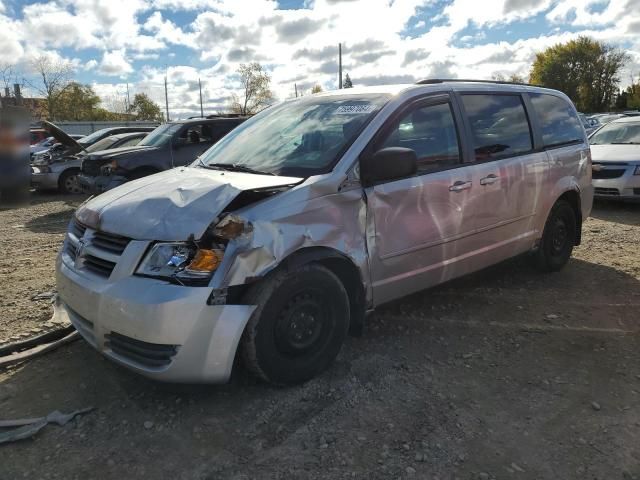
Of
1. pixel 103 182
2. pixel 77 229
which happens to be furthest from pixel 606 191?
pixel 103 182

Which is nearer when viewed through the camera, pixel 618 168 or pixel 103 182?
pixel 618 168

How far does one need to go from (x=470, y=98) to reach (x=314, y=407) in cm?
270

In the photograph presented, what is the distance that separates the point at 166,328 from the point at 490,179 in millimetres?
2752

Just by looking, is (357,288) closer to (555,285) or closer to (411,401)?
(411,401)

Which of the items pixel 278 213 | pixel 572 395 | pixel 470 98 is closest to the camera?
pixel 278 213

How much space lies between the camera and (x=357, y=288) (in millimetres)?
3301

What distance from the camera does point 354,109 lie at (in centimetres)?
364

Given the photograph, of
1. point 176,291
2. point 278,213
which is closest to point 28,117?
point 176,291

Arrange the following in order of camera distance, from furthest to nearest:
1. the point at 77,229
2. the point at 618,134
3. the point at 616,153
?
the point at 618,134
the point at 616,153
the point at 77,229

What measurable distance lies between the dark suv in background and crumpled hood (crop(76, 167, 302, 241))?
236 inches

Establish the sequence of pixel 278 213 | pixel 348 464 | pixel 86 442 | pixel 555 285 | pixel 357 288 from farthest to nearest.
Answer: pixel 555 285
pixel 357 288
pixel 278 213
pixel 86 442
pixel 348 464

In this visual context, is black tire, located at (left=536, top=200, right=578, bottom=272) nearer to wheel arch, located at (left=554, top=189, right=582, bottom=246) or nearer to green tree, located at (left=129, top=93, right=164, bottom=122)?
wheel arch, located at (left=554, top=189, right=582, bottom=246)

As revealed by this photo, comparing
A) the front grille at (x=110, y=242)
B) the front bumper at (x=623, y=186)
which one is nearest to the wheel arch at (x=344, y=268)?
the front grille at (x=110, y=242)

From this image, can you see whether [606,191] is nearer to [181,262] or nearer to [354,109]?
[354,109]
